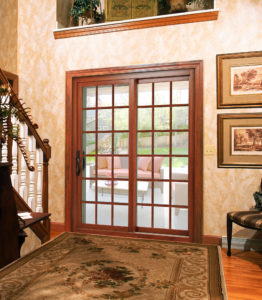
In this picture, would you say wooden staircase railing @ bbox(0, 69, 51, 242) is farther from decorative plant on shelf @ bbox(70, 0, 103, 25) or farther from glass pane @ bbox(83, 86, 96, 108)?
decorative plant on shelf @ bbox(70, 0, 103, 25)

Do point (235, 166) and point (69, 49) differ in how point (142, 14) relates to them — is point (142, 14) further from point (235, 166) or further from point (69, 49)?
point (235, 166)

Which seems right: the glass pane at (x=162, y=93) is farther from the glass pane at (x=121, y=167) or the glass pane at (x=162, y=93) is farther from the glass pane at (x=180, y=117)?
the glass pane at (x=121, y=167)

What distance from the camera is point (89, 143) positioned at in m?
4.05

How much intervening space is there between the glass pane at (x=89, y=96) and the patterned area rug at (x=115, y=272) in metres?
1.97

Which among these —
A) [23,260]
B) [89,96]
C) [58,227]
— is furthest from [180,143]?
[23,260]

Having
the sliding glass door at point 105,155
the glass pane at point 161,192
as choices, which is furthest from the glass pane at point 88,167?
the glass pane at point 161,192

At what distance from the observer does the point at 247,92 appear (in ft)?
10.9

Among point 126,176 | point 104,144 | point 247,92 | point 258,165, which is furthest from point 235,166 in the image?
point 104,144

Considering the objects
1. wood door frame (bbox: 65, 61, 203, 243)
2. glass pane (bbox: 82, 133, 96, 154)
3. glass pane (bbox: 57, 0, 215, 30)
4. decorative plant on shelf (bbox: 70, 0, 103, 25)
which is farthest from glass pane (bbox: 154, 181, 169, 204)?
decorative plant on shelf (bbox: 70, 0, 103, 25)

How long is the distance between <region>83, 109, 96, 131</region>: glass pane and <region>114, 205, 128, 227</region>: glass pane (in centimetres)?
118

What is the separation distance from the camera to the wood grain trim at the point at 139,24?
344 centimetres

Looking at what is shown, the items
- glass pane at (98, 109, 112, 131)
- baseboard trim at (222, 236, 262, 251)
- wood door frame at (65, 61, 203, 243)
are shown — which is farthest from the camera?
glass pane at (98, 109, 112, 131)

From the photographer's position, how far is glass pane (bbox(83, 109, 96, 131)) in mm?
4023

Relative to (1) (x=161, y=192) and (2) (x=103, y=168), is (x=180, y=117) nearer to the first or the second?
(1) (x=161, y=192)
